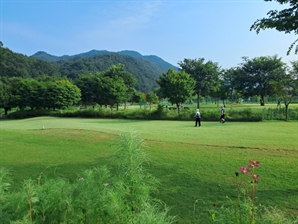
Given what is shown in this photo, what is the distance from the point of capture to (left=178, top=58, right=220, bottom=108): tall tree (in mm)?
57759

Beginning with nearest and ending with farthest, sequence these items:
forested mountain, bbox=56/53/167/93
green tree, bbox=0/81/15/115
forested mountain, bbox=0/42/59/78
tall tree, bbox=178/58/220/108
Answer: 1. green tree, bbox=0/81/15/115
2. tall tree, bbox=178/58/220/108
3. forested mountain, bbox=0/42/59/78
4. forested mountain, bbox=56/53/167/93

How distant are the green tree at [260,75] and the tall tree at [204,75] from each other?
29.0 ft

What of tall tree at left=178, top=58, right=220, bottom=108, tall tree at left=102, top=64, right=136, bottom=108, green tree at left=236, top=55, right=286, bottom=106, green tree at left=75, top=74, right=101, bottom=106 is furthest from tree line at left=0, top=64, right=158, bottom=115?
green tree at left=236, top=55, right=286, bottom=106

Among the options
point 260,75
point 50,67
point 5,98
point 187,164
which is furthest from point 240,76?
point 50,67

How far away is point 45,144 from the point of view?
1325cm

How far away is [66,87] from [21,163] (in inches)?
1748

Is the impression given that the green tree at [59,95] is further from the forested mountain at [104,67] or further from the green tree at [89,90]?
the forested mountain at [104,67]

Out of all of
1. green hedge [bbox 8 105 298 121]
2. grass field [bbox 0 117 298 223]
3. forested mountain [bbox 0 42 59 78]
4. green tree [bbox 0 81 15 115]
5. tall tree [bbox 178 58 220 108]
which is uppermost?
forested mountain [bbox 0 42 59 78]

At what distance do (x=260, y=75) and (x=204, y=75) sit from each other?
47.6 ft

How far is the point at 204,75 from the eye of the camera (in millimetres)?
58406

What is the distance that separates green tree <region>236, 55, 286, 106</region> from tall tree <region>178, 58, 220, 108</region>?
883 cm

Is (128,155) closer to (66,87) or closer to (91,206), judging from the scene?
(91,206)

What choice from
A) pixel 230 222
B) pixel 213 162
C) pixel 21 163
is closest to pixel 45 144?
pixel 21 163

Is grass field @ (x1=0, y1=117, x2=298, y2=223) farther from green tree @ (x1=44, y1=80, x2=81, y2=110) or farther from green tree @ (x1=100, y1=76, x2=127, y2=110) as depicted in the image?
green tree @ (x1=44, y1=80, x2=81, y2=110)
